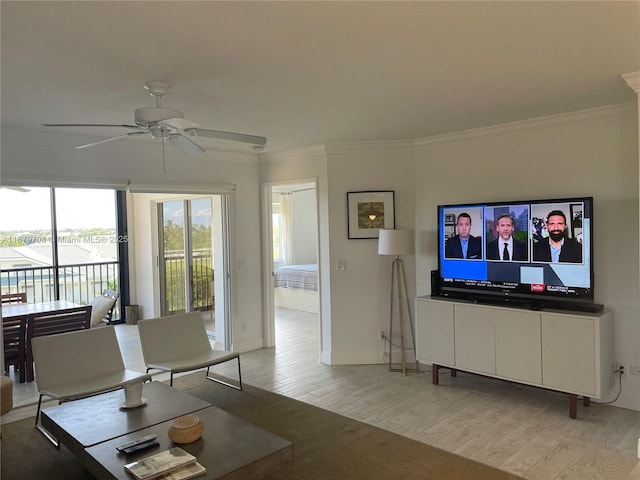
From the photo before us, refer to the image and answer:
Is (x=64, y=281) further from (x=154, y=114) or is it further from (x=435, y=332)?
(x=435, y=332)

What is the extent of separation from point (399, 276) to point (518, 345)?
4.62 feet

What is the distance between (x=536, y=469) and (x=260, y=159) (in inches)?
170

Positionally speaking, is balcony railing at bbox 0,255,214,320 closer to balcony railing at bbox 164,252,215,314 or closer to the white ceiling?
balcony railing at bbox 164,252,215,314

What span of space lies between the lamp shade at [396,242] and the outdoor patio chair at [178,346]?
1.75m

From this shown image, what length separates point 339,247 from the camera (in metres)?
5.18

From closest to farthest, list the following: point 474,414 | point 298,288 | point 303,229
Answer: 1. point 474,414
2. point 298,288
3. point 303,229

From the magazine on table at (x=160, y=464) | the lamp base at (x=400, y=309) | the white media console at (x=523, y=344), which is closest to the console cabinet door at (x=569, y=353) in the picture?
the white media console at (x=523, y=344)

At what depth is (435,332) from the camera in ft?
14.7

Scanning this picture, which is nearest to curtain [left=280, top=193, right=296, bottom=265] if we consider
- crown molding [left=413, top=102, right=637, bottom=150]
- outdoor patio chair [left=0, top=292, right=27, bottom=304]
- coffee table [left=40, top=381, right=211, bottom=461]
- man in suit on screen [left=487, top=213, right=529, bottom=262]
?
outdoor patio chair [left=0, top=292, right=27, bottom=304]

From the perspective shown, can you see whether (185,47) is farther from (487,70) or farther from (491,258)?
(491,258)

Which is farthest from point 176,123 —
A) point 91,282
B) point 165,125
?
point 91,282

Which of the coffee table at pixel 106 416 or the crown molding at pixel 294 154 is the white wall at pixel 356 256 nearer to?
the crown molding at pixel 294 154

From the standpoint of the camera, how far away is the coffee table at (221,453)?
2295mm

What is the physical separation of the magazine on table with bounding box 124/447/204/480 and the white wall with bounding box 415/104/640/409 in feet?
11.0
